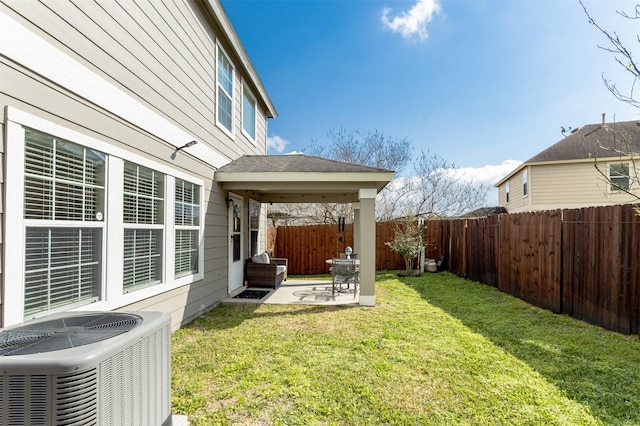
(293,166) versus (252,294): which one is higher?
(293,166)

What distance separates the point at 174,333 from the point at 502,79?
38.2 feet

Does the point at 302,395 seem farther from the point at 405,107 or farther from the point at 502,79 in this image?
the point at 405,107

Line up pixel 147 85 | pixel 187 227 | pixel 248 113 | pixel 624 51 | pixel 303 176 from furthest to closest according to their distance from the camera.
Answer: pixel 248 113, pixel 303 176, pixel 187 227, pixel 147 85, pixel 624 51

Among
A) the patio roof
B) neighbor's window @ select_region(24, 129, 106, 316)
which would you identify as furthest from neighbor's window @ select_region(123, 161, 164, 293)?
the patio roof

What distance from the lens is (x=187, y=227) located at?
514 cm

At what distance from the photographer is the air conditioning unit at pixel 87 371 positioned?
1.32 m

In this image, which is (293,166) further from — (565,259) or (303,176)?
(565,259)

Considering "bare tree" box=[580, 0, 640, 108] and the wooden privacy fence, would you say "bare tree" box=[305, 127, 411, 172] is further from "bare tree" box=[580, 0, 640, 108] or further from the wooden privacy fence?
"bare tree" box=[580, 0, 640, 108]

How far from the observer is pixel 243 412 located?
2729mm

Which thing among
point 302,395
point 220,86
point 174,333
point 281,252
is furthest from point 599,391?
point 281,252

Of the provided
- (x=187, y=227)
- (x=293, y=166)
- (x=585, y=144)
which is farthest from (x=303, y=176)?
(x=585, y=144)

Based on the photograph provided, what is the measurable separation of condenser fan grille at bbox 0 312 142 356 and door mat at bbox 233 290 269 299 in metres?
5.14

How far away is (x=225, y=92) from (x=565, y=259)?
765cm

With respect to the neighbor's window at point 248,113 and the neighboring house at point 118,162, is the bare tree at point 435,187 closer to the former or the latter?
the neighbor's window at point 248,113
